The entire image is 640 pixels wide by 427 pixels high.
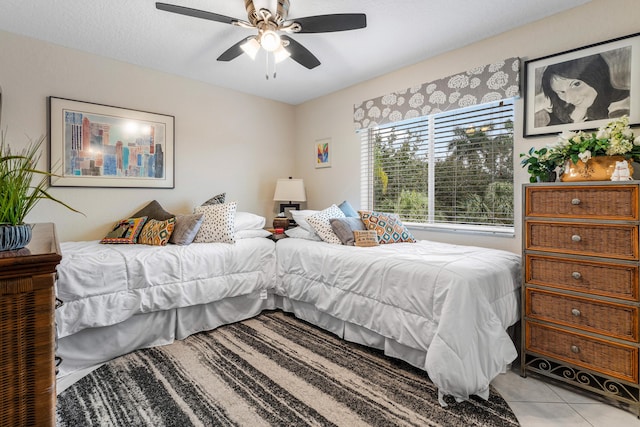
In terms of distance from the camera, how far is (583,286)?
1.88 metres

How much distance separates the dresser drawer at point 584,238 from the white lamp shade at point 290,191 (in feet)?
8.09

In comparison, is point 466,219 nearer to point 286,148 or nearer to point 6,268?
point 286,148

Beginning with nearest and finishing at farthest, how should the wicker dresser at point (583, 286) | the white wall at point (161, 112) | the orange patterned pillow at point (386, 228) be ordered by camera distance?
the wicker dresser at point (583, 286), the white wall at point (161, 112), the orange patterned pillow at point (386, 228)

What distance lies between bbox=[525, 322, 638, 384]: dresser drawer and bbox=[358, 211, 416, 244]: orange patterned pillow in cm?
117

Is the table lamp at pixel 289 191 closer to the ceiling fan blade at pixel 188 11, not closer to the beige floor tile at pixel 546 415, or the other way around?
the ceiling fan blade at pixel 188 11

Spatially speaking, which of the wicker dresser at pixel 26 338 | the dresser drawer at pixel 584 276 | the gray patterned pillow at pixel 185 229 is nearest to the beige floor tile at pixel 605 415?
the dresser drawer at pixel 584 276

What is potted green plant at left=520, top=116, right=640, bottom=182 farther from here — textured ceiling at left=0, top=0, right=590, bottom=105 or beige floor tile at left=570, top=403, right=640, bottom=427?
beige floor tile at left=570, top=403, right=640, bottom=427

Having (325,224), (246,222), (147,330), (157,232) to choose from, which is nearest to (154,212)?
(157,232)

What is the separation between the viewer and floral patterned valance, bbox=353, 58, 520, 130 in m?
2.54

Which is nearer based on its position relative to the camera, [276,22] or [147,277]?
[276,22]

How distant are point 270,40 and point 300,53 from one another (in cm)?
41

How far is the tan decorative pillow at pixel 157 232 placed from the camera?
2.77 meters

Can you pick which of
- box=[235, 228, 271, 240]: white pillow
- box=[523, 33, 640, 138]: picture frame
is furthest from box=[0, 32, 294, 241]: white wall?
box=[523, 33, 640, 138]: picture frame

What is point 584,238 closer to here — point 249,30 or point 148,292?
point 249,30
